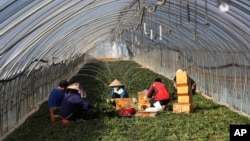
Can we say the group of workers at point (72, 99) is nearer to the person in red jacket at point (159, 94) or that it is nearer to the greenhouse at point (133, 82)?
the person in red jacket at point (159, 94)

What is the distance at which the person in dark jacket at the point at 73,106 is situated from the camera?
12500mm

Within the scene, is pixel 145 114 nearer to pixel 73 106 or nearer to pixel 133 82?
pixel 73 106

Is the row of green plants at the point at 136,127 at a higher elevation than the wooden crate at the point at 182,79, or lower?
lower

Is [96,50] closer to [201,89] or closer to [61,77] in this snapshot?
[61,77]

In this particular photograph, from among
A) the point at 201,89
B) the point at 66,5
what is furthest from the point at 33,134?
the point at 201,89

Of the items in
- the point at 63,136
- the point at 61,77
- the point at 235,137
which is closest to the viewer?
the point at 235,137

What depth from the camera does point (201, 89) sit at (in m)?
22.3

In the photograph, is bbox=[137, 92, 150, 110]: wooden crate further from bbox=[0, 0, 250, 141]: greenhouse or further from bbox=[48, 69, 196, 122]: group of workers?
bbox=[0, 0, 250, 141]: greenhouse

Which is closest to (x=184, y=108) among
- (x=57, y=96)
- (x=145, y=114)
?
(x=145, y=114)

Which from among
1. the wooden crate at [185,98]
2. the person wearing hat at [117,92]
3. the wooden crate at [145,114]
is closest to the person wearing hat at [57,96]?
the wooden crate at [145,114]

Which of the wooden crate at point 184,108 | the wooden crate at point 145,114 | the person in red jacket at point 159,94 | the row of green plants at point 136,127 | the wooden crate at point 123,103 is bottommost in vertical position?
the row of green plants at point 136,127

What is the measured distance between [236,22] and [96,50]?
168 feet

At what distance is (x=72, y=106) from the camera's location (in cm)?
1246

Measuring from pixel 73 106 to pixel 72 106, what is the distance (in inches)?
1.2
